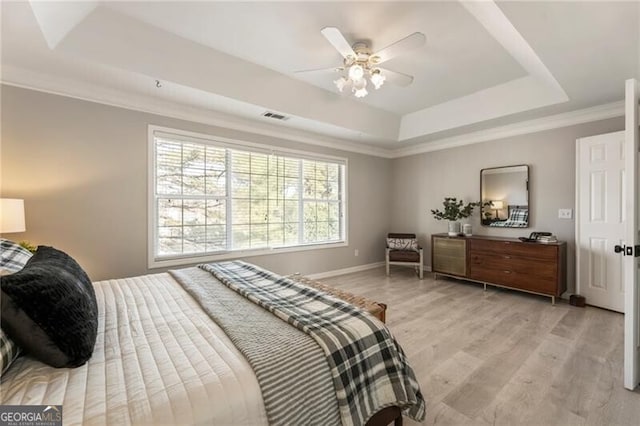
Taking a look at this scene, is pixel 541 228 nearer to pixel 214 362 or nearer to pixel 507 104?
pixel 507 104

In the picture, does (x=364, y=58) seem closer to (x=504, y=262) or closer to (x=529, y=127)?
(x=529, y=127)

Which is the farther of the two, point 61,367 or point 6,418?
point 61,367

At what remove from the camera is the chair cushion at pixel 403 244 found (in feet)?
15.6

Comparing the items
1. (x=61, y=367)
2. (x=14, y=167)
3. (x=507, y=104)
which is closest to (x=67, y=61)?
(x=14, y=167)

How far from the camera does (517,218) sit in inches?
159

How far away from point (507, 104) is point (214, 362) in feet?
14.0

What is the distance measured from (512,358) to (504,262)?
1952mm

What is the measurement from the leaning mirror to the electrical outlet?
0.36m

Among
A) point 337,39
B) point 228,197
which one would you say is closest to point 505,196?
point 337,39

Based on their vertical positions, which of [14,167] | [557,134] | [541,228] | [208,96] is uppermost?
[208,96]

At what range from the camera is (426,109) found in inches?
169

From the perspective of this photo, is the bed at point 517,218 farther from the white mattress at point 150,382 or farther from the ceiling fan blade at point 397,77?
the white mattress at point 150,382

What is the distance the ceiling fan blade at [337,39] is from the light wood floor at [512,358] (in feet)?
8.29

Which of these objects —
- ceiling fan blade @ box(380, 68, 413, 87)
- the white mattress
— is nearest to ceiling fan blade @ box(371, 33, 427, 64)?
ceiling fan blade @ box(380, 68, 413, 87)
